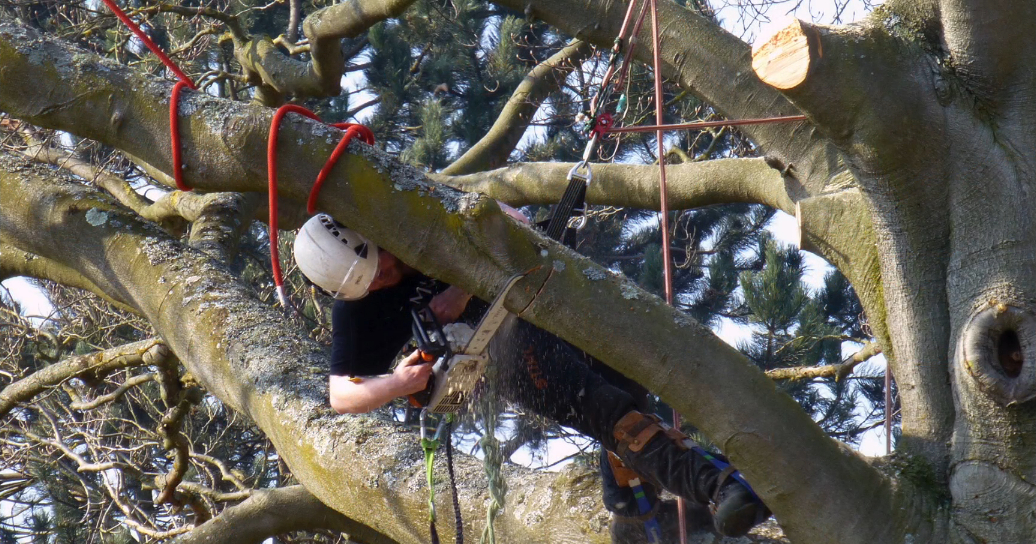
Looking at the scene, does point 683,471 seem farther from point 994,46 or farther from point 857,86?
point 994,46

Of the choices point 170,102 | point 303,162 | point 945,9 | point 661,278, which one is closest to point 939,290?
point 945,9

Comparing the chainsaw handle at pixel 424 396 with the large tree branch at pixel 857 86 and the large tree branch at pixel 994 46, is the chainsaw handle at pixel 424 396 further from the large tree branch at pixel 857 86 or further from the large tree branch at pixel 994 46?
the large tree branch at pixel 994 46

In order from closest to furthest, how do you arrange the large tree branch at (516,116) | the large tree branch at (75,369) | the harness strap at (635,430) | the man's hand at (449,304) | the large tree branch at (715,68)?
1. the harness strap at (635,430)
2. the man's hand at (449,304)
3. the large tree branch at (715,68)
4. the large tree branch at (75,369)
5. the large tree branch at (516,116)

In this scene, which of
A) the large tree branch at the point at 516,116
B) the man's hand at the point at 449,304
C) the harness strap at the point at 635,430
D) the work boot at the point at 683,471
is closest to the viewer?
the work boot at the point at 683,471

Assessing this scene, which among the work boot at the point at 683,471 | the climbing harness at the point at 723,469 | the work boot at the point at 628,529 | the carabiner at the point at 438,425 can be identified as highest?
the climbing harness at the point at 723,469

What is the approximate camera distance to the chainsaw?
2301 millimetres

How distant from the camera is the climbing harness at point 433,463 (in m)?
2.31

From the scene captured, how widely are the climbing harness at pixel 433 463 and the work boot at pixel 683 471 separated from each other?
0.45 meters

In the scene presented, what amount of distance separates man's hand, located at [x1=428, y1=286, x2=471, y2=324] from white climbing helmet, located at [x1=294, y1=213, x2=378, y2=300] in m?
0.20

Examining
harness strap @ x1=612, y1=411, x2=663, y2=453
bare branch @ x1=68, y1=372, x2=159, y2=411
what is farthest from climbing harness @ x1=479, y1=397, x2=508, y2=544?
bare branch @ x1=68, y1=372, x2=159, y2=411

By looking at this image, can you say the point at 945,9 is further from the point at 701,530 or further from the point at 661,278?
the point at 661,278

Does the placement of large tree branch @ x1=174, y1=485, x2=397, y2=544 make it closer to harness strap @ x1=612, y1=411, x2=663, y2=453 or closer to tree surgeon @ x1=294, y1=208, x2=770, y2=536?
tree surgeon @ x1=294, y1=208, x2=770, y2=536

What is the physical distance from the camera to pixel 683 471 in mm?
2281

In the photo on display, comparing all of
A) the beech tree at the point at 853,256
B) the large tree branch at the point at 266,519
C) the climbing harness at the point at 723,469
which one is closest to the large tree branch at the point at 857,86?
the beech tree at the point at 853,256
